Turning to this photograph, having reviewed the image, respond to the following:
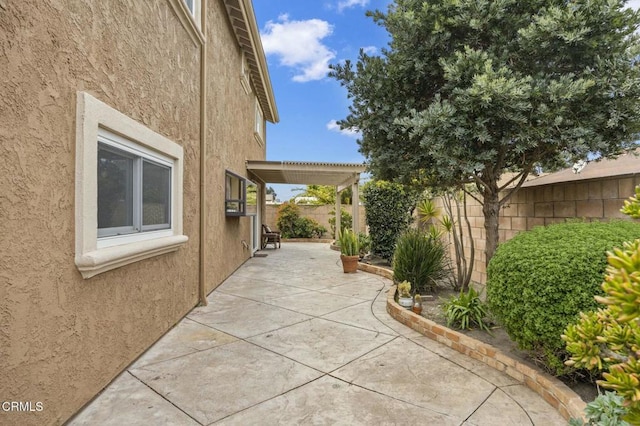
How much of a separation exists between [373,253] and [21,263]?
354 inches

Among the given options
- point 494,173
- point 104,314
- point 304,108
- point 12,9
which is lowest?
point 104,314

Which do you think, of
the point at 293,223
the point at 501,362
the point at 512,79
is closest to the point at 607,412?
the point at 501,362

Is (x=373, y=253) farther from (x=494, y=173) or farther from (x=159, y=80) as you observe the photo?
(x=159, y=80)

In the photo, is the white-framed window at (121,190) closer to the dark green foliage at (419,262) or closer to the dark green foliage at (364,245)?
the dark green foliage at (419,262)

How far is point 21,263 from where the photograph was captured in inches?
84.2

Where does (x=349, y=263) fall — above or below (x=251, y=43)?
below

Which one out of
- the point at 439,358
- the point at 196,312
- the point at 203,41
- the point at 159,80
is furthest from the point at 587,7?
the point at 196,312

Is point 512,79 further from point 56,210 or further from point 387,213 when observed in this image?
point 387,213

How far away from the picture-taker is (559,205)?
4.91 m

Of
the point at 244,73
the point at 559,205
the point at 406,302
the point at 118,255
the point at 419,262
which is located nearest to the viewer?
the point at 118,255

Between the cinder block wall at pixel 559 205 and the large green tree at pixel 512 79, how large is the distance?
0.43m

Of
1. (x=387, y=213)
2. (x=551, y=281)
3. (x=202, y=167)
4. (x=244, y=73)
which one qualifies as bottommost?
(x=551, y=281)

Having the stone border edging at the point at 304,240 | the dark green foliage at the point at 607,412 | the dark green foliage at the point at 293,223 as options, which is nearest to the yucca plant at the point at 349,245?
the dark green foliage at the point at 607,412

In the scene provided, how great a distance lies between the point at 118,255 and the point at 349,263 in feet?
21.2
